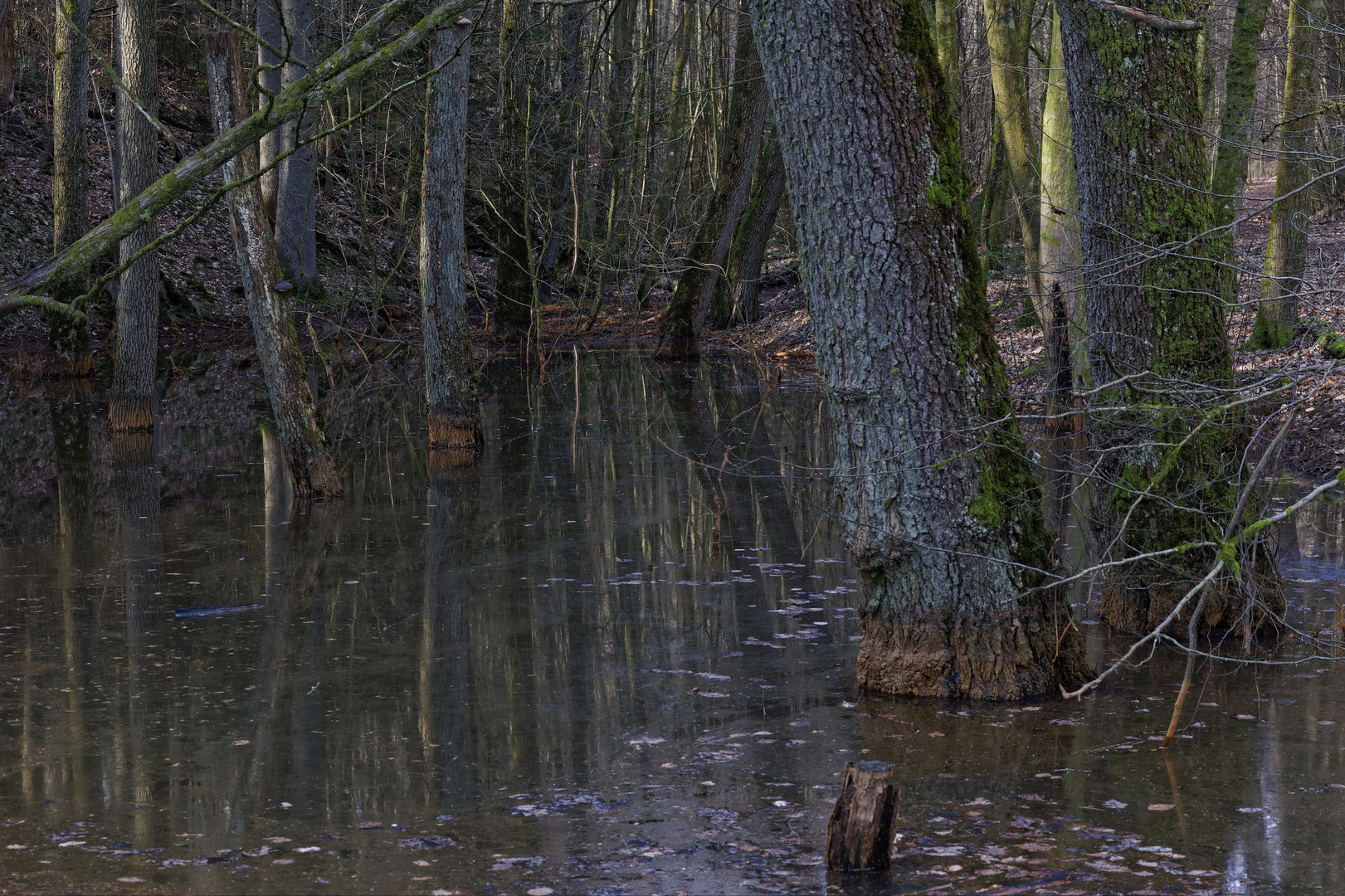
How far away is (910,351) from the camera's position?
543 centimetres

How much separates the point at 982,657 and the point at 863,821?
191 cm

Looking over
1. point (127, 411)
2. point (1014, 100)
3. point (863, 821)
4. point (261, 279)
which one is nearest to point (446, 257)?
point (261, 279)

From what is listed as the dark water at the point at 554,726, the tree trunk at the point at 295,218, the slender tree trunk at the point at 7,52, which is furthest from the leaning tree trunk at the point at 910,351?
the slender tree trunk at the point at 7,52

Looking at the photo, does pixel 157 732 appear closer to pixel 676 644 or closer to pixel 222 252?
pixel 676 644

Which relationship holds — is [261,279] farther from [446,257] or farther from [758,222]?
[758,222]

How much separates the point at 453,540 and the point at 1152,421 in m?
5.75

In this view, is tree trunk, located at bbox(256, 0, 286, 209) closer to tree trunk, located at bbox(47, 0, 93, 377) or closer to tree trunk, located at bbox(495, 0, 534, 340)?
tree trunk, located at bbox(47, 0, 93, 377)

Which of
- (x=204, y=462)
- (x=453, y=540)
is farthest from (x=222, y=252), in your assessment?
(x=453, y=540)

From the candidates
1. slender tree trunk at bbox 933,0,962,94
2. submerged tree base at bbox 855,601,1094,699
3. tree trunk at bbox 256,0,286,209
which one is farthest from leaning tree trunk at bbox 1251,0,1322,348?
tree trunk at bbox 256,0,286,209

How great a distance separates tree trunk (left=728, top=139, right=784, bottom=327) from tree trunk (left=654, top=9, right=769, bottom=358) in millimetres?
213

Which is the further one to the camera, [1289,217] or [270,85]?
[270,85]

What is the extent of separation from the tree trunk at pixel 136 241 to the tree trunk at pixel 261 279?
2.75 metres

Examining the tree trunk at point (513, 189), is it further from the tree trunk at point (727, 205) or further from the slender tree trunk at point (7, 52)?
the slender tree trunk at point (7, 52)

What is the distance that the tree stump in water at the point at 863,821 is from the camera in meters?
3.88
